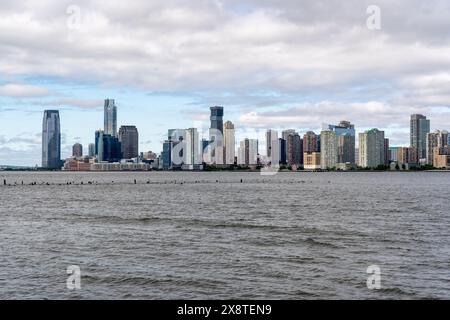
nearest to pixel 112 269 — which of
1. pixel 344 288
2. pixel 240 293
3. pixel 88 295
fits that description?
pixel 88 295

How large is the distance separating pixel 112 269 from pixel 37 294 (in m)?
6.51

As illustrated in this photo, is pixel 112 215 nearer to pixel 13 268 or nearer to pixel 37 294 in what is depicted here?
pixel 13 268

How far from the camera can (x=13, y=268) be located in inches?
1378

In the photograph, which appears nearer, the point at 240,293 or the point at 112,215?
the point at 240,293

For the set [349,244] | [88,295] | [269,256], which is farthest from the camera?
[349,244]

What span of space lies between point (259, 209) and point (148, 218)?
67.1 ft

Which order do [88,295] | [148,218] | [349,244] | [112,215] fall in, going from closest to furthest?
1. [88,295]
2. [349,244]
3. [148,218]
4. [112,215]
